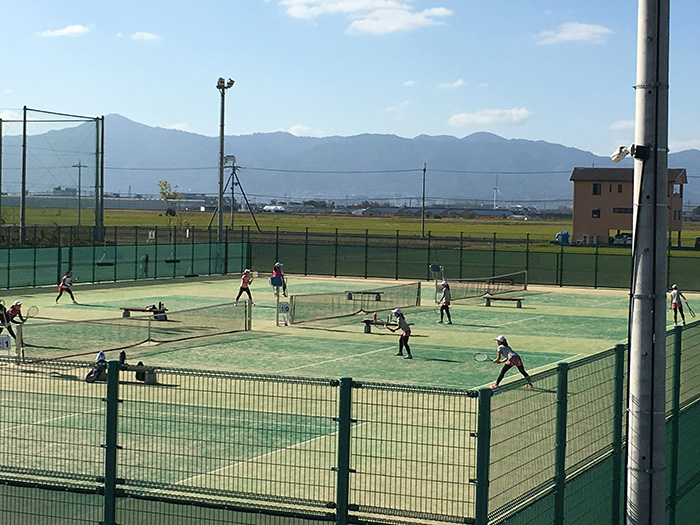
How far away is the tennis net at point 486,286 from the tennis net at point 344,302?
144cm

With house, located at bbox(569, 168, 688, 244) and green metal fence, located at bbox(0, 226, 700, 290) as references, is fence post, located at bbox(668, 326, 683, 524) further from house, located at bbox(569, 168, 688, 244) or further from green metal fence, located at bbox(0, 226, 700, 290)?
house, located at bbox(569, 168, 688, 244)

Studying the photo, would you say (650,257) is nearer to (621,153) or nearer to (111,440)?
(621,153)

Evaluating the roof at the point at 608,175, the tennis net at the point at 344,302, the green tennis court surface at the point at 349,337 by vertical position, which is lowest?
the green tennis court surface at the point at 349,337

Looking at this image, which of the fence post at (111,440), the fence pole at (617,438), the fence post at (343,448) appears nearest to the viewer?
the fence post at (343,448)

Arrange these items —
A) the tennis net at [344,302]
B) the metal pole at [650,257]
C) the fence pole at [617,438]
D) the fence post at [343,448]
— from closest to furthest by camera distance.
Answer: the metal pole at [650,257] < the fence post at [343,448] < the fence pole at [617,438] < the tennis net at [344,302]

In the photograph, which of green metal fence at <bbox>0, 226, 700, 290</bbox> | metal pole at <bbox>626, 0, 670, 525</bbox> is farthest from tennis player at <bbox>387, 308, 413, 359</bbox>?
green metal fence at <bbox>0, 226, 700, 290</bbox>

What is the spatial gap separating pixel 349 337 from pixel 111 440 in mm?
21892

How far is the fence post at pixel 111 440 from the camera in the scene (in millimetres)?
9062

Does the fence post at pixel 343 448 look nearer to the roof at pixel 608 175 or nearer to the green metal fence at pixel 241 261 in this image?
the green metal fence at pixel 241 261

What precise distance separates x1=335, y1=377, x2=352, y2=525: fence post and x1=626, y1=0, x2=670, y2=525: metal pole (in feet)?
7.37

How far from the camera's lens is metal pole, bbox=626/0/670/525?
23.9 feet

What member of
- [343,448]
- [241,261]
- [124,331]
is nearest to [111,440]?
[343,448]

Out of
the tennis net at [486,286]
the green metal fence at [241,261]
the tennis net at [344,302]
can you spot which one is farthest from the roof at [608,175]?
the tennis net at [344,302]

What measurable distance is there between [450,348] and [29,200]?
52.9m
